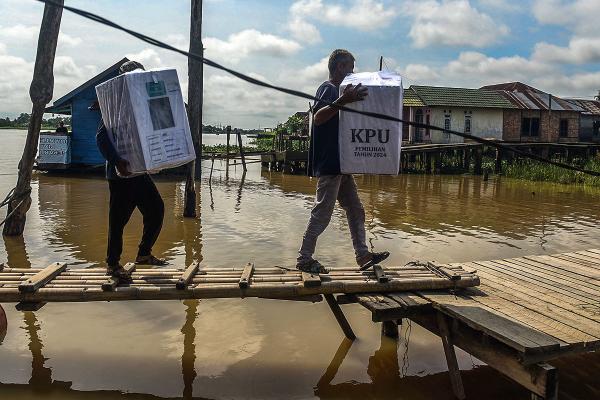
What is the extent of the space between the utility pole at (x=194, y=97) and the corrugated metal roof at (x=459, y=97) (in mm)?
22981

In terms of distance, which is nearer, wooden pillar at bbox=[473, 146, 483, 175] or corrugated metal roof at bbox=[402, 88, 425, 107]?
wooden pillar at bbox=[473, 146, 483, 175]

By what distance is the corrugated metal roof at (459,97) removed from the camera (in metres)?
35.4

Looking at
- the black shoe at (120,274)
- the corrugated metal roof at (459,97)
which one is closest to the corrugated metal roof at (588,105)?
the corrugated metal roof at (459,97)

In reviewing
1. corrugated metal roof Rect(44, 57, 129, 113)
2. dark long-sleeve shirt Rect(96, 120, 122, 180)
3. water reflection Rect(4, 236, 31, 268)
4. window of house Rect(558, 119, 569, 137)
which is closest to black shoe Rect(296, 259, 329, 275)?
dark long-sleeve shirt Rect(96, 120, 122, 180)

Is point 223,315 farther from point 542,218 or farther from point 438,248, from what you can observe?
point 542,218

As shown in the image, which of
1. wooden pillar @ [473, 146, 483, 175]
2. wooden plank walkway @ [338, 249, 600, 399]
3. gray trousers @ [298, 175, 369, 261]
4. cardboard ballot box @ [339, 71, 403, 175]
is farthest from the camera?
wooden pillar @ [473, 146, 483, 175]

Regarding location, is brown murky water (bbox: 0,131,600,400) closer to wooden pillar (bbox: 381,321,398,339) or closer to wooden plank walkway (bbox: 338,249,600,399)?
wooden pillar (bbox: 381,321,398,339)

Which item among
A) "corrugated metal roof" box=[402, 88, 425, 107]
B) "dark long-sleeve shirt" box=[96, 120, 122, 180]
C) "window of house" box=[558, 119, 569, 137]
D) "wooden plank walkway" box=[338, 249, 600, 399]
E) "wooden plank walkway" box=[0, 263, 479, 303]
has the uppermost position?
"corrugated metal roof" box=[402, 88, 425, 107]

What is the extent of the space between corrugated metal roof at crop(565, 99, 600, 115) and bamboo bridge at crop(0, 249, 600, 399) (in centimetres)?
4230

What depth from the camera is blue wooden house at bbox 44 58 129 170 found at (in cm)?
2270

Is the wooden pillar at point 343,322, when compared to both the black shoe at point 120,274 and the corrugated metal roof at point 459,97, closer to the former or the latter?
the black shoe at point 120,274

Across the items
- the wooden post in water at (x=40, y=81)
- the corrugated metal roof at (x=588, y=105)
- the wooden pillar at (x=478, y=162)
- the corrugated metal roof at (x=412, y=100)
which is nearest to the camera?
the wooden post in water at (x=40, y=81)

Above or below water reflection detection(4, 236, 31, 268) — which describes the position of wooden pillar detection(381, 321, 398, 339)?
below

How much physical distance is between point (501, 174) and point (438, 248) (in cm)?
1950
